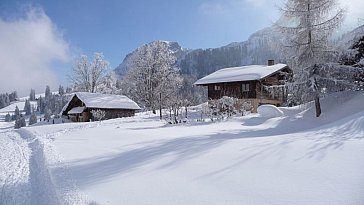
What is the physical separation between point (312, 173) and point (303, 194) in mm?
1041

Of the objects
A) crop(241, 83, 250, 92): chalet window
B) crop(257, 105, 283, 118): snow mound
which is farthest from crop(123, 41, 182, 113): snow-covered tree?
crop(257, 105, 283, 118): snow mound

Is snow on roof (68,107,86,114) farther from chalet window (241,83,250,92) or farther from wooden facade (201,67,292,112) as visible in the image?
chalet window (241,83,250,92)

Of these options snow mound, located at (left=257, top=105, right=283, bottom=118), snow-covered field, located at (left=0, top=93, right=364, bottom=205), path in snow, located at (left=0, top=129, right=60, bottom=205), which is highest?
snow mound, located at (left=257, top=105, right=283, bottom=118)

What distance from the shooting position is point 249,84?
33656 mm

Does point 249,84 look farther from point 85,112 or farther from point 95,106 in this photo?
point 85,112

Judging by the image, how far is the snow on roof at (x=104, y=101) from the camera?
130 ft

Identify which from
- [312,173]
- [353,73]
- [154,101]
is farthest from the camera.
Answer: [154,101]

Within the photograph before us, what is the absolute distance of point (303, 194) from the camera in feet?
16.0

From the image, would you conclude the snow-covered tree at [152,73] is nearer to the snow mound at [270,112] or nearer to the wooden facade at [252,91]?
the wooden facade at [252,91]

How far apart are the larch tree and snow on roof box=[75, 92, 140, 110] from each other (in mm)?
27558

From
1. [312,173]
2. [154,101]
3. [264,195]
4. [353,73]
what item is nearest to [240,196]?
[264,195]

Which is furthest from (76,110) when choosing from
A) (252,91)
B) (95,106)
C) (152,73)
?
(252,91)

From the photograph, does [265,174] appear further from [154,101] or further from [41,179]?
[154,101]

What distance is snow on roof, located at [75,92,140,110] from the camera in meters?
39.6
